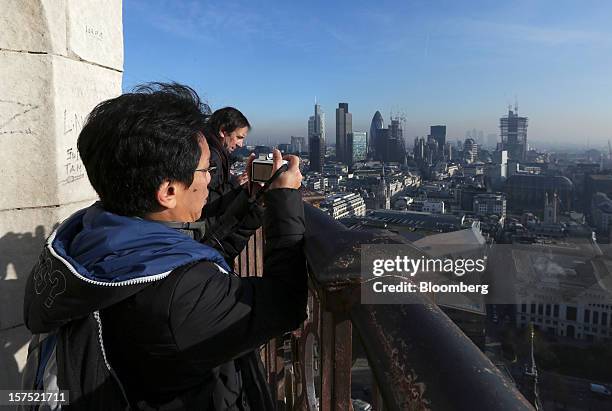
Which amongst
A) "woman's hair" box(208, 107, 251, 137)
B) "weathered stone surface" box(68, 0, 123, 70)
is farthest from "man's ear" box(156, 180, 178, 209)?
"woman's hair" box(208, 107, 251, 137)

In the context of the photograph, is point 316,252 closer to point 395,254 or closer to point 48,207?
point 395,254

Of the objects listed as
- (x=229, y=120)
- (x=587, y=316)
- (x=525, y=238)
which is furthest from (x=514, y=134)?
(x=229, y=120)

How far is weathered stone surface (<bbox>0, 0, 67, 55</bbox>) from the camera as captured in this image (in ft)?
5.18

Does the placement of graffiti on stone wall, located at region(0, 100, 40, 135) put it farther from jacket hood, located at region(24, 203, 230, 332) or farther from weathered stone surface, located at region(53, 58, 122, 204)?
jacket hood, located at region(24, 203, 230, 332)

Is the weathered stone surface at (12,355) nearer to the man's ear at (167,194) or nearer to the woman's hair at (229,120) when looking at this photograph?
the man's ear at (167,194)

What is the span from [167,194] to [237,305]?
293 mm

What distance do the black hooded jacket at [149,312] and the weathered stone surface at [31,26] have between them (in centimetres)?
100

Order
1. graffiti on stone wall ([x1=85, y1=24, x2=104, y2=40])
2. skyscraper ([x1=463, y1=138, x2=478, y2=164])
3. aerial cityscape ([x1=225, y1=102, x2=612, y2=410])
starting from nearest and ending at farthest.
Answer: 1. graffiti on stone wall ([x1=85, y1=24, x2=104, y2=40])
2. aerial cityscape ([x1=225, y1=102, x2=612, y2=410])
3. skyscraper ([x1=463, y1=138, x2=478, y2=164])

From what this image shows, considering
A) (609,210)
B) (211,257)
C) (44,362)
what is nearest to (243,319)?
(211,257)

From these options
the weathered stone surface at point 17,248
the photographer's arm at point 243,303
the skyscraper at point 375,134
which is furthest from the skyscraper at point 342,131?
the photographer's arm at point 243,303

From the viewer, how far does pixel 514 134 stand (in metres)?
95.6

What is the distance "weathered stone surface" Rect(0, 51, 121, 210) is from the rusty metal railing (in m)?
1.05

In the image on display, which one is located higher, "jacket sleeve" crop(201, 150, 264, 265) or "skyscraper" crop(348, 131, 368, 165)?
"skyscraper" crop(348, 131, 368, 165)

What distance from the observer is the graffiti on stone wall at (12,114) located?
1.59 metres
